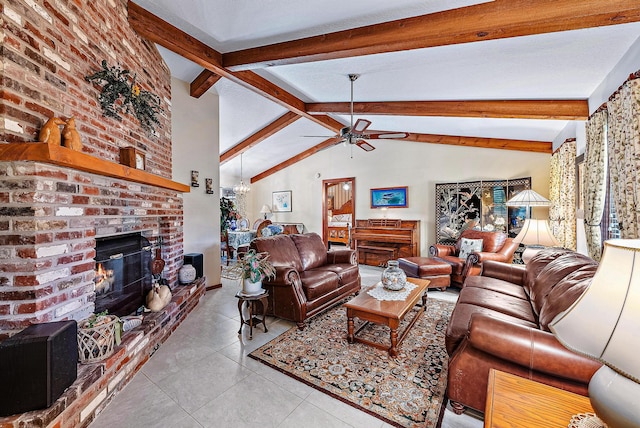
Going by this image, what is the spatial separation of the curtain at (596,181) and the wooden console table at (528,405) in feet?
6.70

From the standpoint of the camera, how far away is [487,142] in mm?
5031

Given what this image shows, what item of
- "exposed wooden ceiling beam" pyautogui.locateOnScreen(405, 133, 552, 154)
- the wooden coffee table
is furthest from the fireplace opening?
"exposed wooden ceiling beam" pyautogui.locateOnScreen(405, 133, 552, 154)

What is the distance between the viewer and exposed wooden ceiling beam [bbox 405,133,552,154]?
183 inches

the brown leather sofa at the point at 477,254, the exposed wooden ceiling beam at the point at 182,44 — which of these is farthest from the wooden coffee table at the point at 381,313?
the exposed wooden ceiling beam at the point at 182,44

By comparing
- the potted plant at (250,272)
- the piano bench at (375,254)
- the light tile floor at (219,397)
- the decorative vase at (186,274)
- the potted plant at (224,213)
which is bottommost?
the light tile floor at (219,397)

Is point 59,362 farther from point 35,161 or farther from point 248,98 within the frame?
point 248,98

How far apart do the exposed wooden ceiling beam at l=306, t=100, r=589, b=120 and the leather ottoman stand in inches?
87.1

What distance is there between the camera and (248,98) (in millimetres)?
4480

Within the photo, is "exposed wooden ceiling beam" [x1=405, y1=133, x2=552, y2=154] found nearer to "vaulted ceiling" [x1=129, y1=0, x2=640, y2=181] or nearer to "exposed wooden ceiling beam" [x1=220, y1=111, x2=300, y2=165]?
"vaulted ceiling" [x1=129, y1=0, x2=640, y2=181]

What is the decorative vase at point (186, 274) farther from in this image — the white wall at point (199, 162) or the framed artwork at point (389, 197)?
the framed artwork at point (389, 197)

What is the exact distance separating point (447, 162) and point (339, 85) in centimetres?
322

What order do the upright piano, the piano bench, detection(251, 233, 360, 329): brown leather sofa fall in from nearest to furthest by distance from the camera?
detection(251, 233, 360, 329): brown leather sofa → the upright piano → the piano bench

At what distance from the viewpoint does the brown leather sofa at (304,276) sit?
9.59 ft

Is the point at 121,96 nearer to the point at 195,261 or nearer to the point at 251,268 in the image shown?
the point at 251,268
